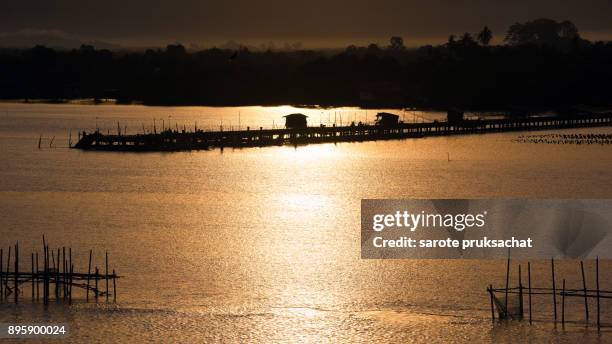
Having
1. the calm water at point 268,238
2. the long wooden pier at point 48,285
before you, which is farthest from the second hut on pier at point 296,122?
the long wooden pier at point 48,285

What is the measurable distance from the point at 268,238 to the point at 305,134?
182 ft

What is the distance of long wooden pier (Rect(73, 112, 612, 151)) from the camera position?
89188 millimetres

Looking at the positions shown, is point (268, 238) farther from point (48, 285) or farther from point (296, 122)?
point (296, 122)

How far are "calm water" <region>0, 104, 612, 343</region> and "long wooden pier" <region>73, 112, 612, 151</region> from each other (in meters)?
1.20

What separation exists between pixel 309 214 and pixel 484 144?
180 feet

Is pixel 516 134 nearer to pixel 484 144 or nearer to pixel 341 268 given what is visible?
pixel 484 144

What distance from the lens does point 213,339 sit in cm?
2944

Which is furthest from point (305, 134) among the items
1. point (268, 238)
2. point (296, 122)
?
point (268, 238)

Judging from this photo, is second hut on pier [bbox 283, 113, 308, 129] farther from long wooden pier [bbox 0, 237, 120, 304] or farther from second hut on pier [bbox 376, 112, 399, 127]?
long wooden pier [bbox 0, 237, 120, 304]

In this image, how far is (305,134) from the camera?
10106 centimetres

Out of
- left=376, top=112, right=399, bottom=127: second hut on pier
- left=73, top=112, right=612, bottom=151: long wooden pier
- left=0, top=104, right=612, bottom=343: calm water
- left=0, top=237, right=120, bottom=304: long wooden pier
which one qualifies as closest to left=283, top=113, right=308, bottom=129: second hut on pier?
left=73, top=112, right=612, bottom=151: long wooden pier

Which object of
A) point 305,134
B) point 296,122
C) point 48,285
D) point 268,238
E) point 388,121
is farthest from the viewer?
point 388,121

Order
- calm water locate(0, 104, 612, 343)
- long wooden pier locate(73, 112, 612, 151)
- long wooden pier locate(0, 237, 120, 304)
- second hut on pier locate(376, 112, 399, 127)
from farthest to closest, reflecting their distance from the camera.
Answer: second hut on pier locate(376, 112, 399, 127), long wooden pier locate(73, 112, 612, 151), long wooden pier locate(0, 237, 120, 304), calm water locate(0, 104, 612, 343)

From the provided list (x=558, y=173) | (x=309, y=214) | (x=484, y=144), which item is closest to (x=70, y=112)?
(x=484, y=144)
